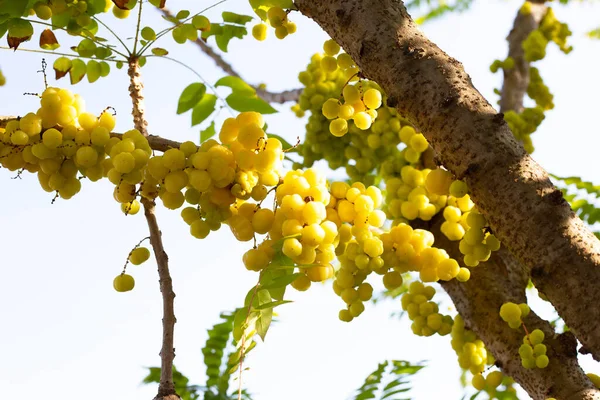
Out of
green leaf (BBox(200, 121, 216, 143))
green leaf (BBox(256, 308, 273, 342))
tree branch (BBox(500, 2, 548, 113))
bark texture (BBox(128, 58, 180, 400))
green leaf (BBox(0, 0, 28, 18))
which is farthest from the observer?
tree branch (BBox(500, 2, 548, 113))

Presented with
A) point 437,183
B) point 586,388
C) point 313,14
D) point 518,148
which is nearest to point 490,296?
point 586,388

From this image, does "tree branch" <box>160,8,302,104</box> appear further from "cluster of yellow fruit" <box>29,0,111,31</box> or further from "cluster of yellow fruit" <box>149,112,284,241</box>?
"cluster of yellow fruit" <box>149,112,284,241</box>

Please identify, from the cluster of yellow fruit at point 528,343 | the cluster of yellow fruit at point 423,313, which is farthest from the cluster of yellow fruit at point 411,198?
the cluster of yellow fruit at point 528,343

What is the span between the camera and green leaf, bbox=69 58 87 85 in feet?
5.83

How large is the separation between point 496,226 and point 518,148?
0.55 ft

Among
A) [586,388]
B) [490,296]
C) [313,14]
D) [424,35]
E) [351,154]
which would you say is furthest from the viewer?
[351,154]

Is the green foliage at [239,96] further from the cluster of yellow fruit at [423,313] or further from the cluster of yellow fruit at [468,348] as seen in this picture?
the cluster of yellow fruit at [468,348]

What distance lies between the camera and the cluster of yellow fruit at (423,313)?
199 centimetres

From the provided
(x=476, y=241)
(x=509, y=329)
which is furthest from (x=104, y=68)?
(x=509, y=329)

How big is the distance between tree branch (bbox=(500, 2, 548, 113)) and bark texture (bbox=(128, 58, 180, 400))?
235cm

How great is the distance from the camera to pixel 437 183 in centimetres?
152

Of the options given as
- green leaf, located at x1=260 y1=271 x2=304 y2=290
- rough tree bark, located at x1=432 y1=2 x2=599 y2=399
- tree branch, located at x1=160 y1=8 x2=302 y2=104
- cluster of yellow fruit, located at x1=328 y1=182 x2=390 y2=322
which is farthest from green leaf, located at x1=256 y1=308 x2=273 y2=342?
tree branch, located at x1=160 y1=8 x2=302 y2=104

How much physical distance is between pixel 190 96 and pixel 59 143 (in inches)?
32.7

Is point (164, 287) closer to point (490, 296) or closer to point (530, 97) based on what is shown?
point (490, 296)
